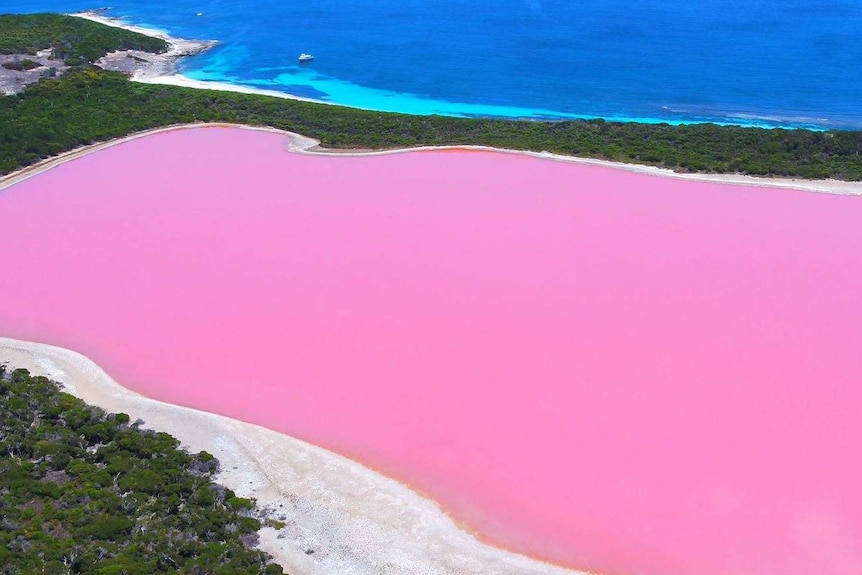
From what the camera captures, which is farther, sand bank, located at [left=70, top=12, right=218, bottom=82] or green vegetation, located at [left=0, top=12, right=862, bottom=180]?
sand bank, located at [left=70, top=12, right=218, bottom=82]

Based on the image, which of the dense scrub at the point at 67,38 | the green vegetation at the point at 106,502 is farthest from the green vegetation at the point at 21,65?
the green vegetation at the point at 106,502

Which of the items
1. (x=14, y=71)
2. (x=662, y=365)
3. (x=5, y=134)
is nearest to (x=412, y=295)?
(x=662, y=365)

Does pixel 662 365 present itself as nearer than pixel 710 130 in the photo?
Yes

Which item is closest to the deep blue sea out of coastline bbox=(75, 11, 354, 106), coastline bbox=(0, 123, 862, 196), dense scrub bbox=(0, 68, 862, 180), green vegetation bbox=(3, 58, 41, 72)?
coastline bbox=(75, 11, 354, 106)

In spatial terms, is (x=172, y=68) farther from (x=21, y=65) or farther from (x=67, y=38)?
(x=21, y=65)

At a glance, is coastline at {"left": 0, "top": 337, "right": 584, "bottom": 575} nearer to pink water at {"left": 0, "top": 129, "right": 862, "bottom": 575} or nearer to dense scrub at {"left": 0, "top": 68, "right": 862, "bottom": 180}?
pink water at {"left": 0, "top": 129, "right": 862, "bottom": 575}

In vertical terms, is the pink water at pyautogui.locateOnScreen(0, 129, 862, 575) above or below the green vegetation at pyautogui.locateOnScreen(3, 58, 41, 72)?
below

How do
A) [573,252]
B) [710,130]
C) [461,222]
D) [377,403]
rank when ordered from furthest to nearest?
[710,130] → [461,222] → [573,252] → [377,403]

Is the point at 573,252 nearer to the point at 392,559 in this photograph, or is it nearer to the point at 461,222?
the point at 461,222
